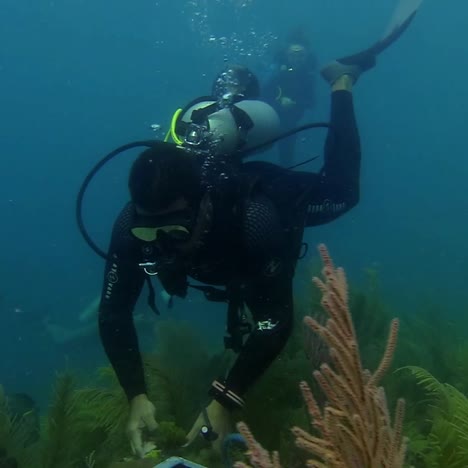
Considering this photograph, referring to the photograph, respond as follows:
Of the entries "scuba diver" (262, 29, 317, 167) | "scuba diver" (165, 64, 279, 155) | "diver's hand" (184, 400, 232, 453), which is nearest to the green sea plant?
"diver's hand" (184, 400, 232, 453)

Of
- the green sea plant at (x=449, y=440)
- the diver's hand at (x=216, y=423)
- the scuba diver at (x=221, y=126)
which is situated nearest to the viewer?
the green sea plant at (x=449, y=440)

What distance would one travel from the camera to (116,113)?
9900cm

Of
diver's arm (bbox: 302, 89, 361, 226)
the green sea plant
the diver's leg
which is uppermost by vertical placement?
the diver's leg

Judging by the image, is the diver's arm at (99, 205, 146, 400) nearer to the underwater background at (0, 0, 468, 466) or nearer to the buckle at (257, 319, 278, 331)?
the buckle at (257, 319, 278, 331)

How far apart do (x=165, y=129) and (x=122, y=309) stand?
1734 centimetres

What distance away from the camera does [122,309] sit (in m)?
4.12

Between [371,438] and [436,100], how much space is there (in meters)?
101

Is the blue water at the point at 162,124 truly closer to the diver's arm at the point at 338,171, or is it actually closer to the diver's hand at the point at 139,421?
the diver's arm at the point at 338,171

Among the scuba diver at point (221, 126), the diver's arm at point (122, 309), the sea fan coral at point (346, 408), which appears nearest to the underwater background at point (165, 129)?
the scuba diver at point (221, 126)

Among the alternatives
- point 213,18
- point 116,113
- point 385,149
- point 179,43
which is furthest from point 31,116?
point 385,149

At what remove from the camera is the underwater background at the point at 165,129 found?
→ 20.5m

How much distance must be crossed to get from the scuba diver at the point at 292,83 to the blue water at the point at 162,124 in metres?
5.60

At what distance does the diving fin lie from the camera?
679 cm

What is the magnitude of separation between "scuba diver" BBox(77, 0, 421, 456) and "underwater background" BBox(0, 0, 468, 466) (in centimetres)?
451
